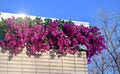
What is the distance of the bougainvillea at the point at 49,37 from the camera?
927 centimetres

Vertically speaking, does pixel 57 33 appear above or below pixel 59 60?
above

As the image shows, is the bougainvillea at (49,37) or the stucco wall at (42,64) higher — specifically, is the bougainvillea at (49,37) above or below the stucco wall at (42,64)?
above

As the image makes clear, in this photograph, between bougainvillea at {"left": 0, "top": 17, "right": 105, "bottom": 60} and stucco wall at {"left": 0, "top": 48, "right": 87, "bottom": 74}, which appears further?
bougainvillea at {"left": 0, "top": 17, "right": 105, "bottom": 60}

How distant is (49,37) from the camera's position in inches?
387

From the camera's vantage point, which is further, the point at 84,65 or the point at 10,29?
the point at 84,65

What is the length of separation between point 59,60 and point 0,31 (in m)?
1.74

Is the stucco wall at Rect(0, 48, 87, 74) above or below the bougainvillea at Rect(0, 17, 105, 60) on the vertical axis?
below

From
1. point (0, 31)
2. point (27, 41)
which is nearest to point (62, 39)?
point (27, 41)

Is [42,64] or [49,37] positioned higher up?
[49,37]

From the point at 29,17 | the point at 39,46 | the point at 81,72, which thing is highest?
the point at 29,17

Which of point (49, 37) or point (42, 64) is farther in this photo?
point (49, 37)

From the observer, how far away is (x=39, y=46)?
31.4 ft

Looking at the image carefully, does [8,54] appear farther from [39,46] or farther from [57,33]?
[57,33]

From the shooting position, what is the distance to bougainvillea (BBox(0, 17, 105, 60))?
30.4 feet
